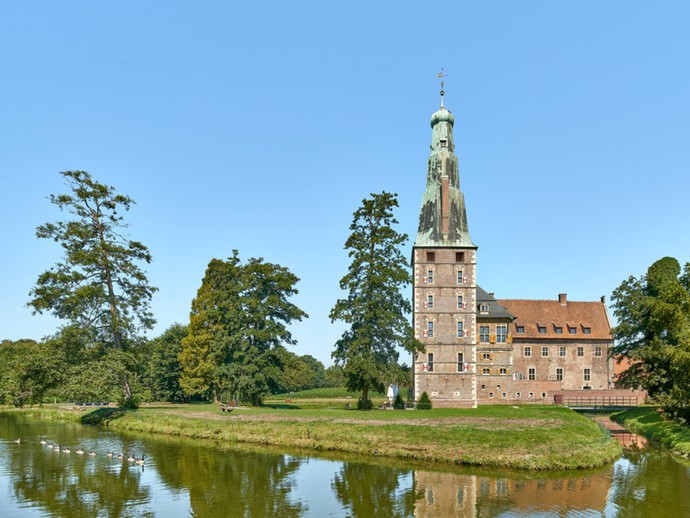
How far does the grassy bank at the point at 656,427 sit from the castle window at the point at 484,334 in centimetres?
1377

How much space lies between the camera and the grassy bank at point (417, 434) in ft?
85.0

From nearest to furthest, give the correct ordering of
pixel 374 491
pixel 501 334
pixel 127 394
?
pixel 374 491 → pixel 127 394 → pixel 501 334

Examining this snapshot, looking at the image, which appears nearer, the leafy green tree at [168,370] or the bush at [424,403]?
the bush at [424,403]

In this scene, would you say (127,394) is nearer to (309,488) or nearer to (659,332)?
(309,488)

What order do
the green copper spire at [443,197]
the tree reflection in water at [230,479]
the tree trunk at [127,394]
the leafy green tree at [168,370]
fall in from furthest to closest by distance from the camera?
the leafy green tree at [168,370], the green copper spire at [443,197], the tree trunk at [127,394], the tree reflection in water at [230,479]

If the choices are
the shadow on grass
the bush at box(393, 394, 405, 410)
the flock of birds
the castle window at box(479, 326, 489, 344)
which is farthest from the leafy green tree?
the castle window at box(479, 326, 489, 344)

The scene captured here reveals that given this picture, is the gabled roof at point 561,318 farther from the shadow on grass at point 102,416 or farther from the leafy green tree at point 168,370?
the shadow on grass at point 102,416

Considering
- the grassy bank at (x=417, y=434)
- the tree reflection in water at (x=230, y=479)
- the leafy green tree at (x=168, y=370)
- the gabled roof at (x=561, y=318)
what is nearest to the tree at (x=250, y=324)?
the grassy bank at (x=417, y=434)

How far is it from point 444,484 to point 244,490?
8173 millimetres

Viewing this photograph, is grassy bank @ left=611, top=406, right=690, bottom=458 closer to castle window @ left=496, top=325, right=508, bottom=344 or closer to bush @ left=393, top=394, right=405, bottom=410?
castle window @ left=496, top=325, right=508, bottom=344

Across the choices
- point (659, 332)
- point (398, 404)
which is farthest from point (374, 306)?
point (659, 332)

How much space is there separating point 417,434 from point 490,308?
3126 centimetres

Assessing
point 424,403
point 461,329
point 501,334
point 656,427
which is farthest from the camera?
point 501,334

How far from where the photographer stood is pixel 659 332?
41.3 m
